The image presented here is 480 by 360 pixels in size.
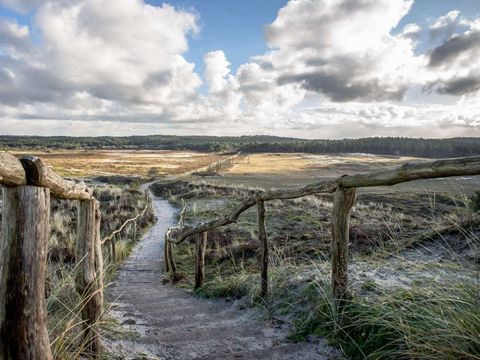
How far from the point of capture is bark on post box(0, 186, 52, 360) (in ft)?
6.15

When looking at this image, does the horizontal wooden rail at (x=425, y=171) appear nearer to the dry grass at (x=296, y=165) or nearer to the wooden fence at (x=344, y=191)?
the wooden fence at (x=344, y=191)

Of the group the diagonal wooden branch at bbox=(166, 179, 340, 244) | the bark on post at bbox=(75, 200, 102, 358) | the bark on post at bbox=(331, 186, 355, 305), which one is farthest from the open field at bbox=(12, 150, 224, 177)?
the bark on post at bbox=(331, 186, 355, 305)

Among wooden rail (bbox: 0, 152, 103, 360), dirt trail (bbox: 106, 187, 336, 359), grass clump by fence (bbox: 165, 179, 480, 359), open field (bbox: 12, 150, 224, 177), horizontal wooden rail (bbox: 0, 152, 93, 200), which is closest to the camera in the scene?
horizontal wooden rail (bbox: 0, 152, 93, 200)

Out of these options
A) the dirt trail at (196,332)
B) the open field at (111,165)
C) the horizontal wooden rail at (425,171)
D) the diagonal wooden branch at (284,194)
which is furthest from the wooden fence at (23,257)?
the open field at (111,165)

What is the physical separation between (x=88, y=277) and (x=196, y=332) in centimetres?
131

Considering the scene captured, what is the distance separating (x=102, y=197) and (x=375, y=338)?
26.9m

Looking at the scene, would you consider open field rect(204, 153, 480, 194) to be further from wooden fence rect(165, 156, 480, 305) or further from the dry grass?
wooden fence rect(165, 156, 480, 305)

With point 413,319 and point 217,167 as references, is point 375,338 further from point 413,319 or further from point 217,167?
point 217,167

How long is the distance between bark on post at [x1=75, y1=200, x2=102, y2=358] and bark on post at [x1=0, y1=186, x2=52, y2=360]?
1.09 metres

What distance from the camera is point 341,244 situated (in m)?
3.38

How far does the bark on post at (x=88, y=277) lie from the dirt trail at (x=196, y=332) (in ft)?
0.99

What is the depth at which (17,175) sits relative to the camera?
6.04 feet

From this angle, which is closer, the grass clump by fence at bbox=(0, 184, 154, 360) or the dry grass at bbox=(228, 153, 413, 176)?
the grass clump by fence at bbox=(0, 184, 154, 360)

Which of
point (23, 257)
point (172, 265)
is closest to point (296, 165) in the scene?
point (172, 265)
